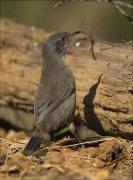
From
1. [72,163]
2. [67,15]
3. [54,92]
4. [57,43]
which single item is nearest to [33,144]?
[72,163]

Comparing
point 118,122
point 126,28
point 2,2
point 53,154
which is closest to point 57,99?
point 118,122

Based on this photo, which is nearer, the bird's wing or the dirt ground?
the dirt ground

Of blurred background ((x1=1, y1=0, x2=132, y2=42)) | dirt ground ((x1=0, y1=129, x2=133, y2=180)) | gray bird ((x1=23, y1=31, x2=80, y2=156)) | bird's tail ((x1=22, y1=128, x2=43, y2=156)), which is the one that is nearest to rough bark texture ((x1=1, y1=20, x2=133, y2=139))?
gray bird ((x1=23, y1=31, x2=80, y2=156))

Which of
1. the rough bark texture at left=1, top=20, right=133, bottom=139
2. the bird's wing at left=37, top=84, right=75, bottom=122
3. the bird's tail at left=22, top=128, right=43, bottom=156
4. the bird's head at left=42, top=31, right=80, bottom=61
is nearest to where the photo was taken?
the bird's tail at left=22, top=128, right=43, bottom=156

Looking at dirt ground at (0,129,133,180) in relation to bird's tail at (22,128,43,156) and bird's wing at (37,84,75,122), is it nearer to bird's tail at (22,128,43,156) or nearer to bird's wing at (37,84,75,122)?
bird's tail at (22,128,43,156)

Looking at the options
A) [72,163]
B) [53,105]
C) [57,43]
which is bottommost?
[72,163]

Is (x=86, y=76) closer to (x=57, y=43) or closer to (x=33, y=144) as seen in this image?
(x=57, y=43)

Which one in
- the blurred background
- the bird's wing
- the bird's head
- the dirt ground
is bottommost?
the dirt ground
